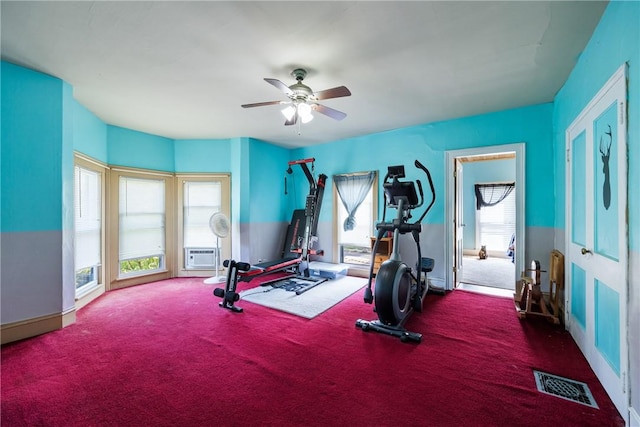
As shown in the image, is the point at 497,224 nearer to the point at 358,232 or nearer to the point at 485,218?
the point at 485,218

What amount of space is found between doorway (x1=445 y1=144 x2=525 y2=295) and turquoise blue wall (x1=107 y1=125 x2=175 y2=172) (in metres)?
4.93

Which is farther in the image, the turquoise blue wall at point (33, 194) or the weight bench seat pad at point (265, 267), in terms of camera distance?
the weight bench seat pad at point (265, 267)

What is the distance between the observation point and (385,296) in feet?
8.42

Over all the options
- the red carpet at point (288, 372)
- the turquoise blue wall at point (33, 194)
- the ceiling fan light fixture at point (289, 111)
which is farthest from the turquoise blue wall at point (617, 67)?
the turquoise blue wall at point (33, 194)

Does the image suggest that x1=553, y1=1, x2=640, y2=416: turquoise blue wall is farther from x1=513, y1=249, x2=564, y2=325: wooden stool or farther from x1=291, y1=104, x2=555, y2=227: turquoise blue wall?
x1=291, y1=104, x2=555, y2=227: turquoise blue wall

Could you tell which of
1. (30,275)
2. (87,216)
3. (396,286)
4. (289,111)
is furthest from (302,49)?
(87,216)

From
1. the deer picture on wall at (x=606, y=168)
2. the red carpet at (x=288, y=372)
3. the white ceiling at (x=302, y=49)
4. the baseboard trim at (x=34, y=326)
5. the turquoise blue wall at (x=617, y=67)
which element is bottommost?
the red carpet at (x=288, y=372)

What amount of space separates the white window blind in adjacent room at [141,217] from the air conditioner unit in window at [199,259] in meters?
0.45

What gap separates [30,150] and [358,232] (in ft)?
14.9

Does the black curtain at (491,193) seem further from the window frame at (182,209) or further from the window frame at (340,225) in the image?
the window frame at (182,209)

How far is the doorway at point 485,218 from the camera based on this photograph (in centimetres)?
384

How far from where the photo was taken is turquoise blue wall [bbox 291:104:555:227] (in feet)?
11.4

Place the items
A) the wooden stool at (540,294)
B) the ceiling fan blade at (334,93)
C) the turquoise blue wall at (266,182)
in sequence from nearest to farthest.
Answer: the ceiling fan blade at (334,93) < the wooden stool at (540,294) < the turquoise blue wall at (266,182)

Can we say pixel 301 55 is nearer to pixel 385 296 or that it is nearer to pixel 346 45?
pixel 346 45
